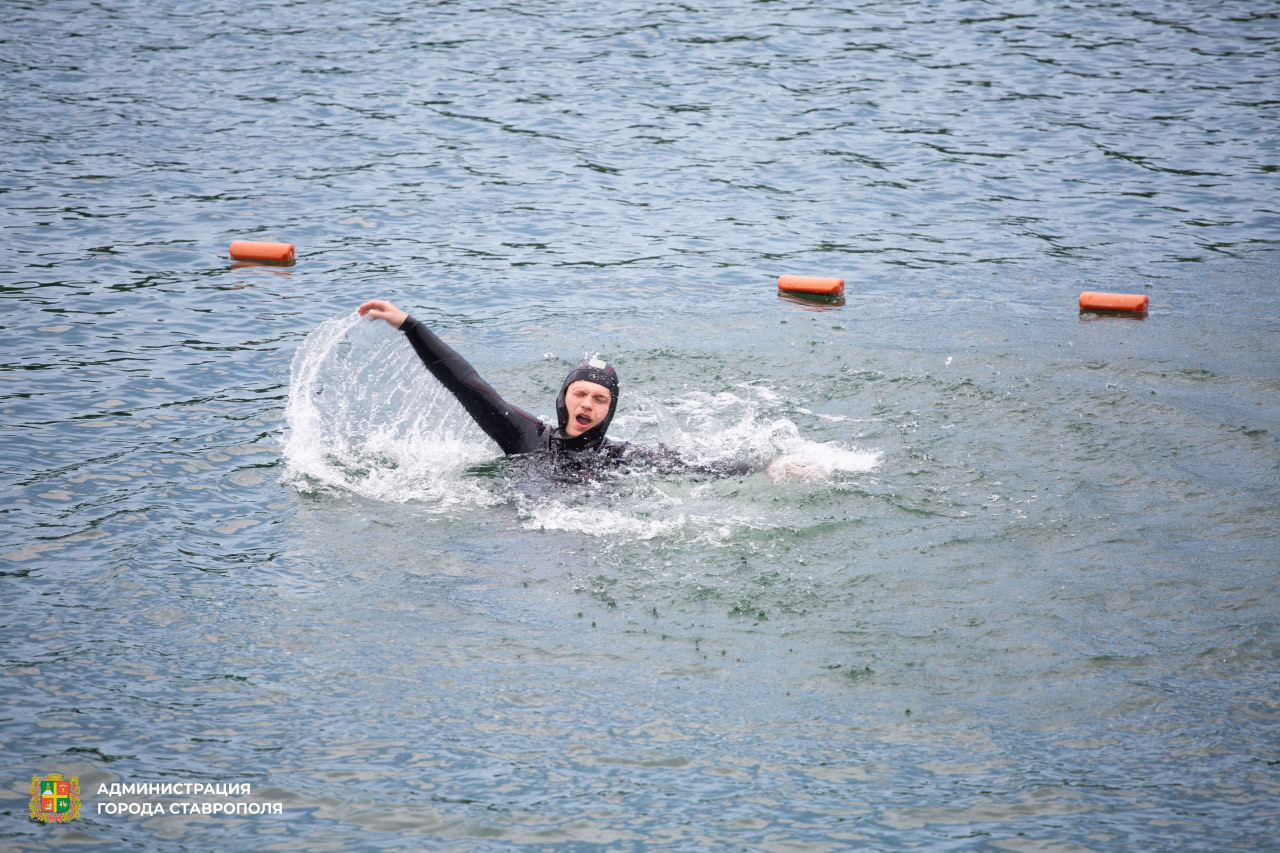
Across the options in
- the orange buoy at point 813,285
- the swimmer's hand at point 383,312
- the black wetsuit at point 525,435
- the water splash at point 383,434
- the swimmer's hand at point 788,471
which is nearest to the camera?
the swimmer's hand at point 383,312

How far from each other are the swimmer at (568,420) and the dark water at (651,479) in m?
0.26

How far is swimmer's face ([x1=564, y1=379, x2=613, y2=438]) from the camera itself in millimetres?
9164

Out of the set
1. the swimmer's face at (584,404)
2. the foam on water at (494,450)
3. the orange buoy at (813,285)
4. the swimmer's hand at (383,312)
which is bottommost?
the foam on water at (494,450)

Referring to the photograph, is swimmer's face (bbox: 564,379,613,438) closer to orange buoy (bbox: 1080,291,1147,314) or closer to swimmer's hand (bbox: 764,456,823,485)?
swimmer's hand (bbox: 764,456,823,485)

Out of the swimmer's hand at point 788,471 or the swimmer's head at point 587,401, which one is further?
the swimmer's head at point 587,401

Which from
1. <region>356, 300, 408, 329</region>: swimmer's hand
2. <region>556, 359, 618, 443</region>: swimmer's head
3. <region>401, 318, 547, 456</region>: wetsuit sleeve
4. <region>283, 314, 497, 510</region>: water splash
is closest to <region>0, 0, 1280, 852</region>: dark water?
<region>283, 314, 497, 510</region>: water splash

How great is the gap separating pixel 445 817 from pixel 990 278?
10.8 m

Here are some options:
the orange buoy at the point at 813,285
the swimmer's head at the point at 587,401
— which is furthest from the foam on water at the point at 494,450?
the orange buoy at the point at 813,285

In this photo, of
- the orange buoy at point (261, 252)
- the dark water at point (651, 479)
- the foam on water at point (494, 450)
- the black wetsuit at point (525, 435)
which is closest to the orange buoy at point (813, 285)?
the dark water at point (651, 479)

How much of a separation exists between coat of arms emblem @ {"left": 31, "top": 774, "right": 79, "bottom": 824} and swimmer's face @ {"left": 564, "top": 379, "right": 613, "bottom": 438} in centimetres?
448

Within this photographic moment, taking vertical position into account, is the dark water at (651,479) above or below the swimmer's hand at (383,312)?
below

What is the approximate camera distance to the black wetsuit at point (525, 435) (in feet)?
29.6

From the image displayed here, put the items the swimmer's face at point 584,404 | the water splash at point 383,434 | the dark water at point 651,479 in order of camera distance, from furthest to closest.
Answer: the water splash at point 383,434
the swimmer's face at point 584,404
the dark water at point 651,479

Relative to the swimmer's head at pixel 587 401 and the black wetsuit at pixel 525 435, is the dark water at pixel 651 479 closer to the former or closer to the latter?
the black wetsuit at pixel 525 435
